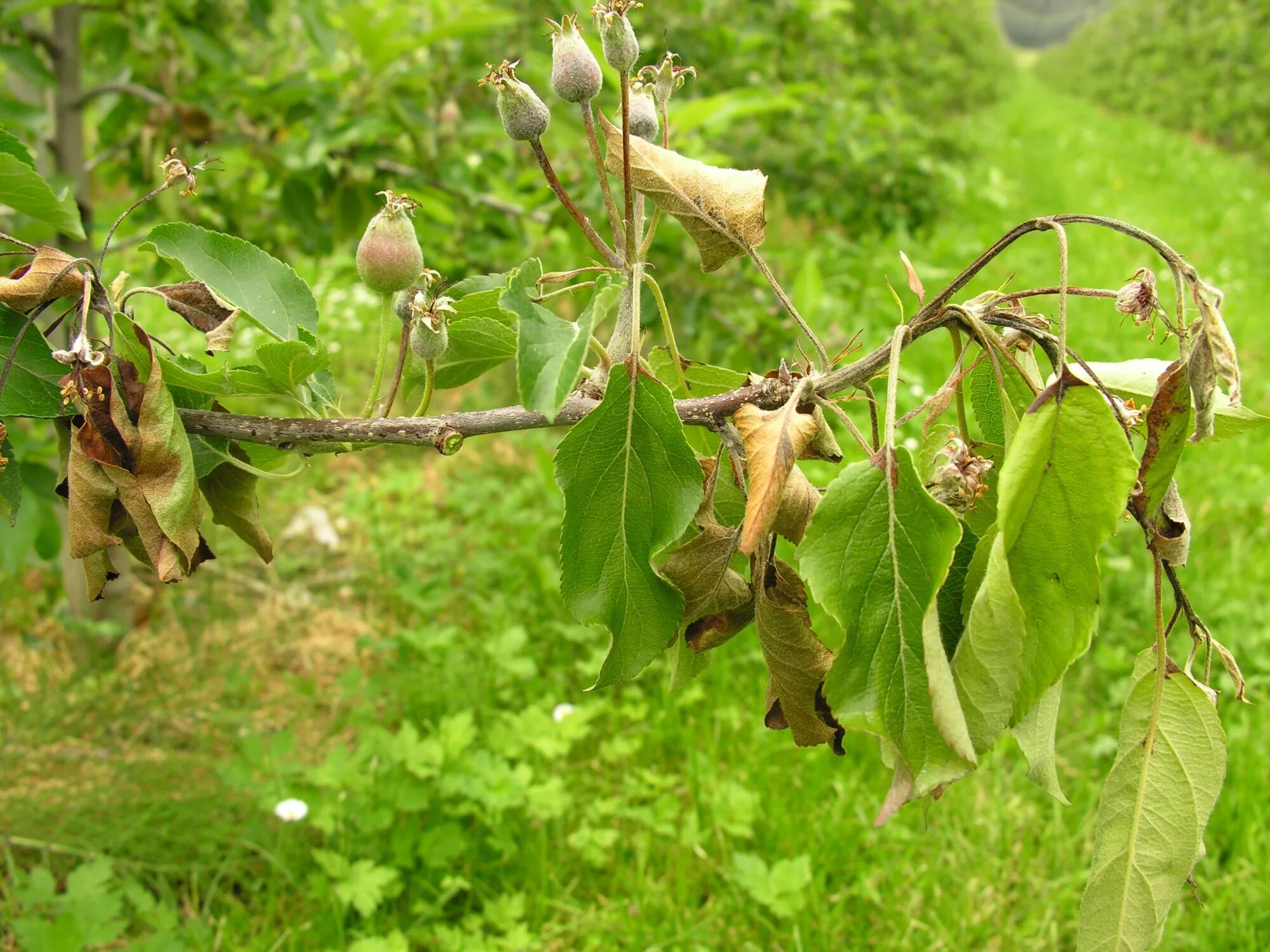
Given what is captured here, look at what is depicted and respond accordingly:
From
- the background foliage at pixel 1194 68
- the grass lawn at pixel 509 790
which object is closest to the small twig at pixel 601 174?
the grass lawn at pixel 509 790

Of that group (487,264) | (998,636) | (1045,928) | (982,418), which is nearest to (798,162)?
(487,264)

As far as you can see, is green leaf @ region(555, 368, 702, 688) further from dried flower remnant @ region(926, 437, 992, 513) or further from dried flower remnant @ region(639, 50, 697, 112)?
dried flower remnant @ region(639, 50, 697, 112)

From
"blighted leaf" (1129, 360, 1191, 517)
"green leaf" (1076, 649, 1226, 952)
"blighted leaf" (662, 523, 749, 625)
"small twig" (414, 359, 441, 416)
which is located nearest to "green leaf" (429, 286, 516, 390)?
"small twig" (414, 359, 441, 416)

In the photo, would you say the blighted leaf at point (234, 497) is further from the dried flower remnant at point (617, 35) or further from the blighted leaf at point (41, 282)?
the dried flower remnant at point (617, 35)

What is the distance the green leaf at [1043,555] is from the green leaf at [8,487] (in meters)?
0.74

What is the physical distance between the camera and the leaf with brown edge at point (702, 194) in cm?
75

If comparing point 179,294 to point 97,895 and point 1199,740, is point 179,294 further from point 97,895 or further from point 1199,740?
point 97,895

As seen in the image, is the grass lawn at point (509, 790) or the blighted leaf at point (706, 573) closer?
the blighted leaf at point (706, 573)

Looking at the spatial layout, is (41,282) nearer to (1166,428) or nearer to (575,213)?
(575,213)

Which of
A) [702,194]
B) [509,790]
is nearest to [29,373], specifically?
[702,194]

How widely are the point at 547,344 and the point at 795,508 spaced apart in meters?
0.21

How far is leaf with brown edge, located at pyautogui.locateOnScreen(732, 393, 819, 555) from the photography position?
0.59m

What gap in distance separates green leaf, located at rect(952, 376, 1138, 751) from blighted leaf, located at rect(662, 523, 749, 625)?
0.18 metres

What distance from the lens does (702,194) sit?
0.77 meters
